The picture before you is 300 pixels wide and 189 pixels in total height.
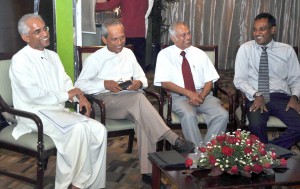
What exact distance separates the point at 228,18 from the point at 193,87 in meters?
5.47

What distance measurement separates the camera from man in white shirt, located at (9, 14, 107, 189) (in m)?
3.30

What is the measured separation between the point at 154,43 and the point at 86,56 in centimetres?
478

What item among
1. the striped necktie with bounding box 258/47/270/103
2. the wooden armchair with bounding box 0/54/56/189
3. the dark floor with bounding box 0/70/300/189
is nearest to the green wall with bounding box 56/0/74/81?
the dark floor with bounding box 0/70/300/189

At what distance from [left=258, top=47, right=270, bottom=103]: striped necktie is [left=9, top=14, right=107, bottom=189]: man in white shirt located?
4.89ft

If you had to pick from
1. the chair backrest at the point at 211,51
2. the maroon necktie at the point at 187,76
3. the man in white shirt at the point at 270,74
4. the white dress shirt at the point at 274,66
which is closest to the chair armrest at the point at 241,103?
the man in white shirt at the point at 270,74

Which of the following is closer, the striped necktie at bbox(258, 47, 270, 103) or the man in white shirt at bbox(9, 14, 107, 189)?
the man in white shirt at bbox(9, 14, 107, 189)

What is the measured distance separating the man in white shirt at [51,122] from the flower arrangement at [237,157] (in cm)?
95

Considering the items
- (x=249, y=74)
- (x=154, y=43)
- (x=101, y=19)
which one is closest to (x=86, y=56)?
(x=249, y=74)

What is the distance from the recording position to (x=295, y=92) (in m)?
4.10

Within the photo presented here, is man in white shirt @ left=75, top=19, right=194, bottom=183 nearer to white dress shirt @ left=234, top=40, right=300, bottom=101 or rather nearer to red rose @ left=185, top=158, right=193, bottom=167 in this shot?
red rose @ left=185, top=158, right=193, bottom=167

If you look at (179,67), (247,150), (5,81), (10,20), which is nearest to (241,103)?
(179,67)

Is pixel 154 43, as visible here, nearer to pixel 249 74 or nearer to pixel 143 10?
pixel 143 10

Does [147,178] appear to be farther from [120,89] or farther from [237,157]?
[237,157]

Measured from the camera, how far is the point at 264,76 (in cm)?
413
